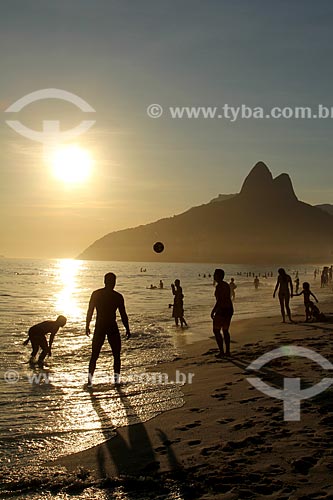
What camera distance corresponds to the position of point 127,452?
546 centimetres

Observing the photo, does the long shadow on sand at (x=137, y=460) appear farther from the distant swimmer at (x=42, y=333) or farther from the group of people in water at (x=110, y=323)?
the distant swimmer at (x=42, y=333)

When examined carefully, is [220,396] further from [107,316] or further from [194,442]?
[107,316]

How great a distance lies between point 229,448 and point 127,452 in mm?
1074

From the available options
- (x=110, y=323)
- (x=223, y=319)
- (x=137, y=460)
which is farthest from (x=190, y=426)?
(x=223, y=319)

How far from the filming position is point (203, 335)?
16781 millimetres

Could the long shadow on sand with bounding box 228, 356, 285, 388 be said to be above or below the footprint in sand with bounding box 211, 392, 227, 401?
above

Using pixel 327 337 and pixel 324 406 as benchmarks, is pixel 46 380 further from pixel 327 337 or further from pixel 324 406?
pixel 327 337

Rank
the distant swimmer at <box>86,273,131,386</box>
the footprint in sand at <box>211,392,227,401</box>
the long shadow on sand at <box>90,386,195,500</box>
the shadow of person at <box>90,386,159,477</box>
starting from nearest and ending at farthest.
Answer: the long shadow on sand at <box>90,386,195,500</box> < the shadow of person at <box>90,386,159,477</box> < the footprint in sand at <box>211,392,227,401</box> < the distant swimmer at <box>86,273,131,386</box>

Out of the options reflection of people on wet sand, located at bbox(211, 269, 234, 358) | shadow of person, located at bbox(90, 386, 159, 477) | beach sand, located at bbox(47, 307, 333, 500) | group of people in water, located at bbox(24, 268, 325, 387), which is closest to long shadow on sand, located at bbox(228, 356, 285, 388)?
beach sand, located at bbox(47, 307, 333, 500)

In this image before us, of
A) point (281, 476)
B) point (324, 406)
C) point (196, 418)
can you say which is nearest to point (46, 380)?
point (196, 418)

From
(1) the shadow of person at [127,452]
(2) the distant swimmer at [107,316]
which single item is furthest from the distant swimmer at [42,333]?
(1) the shadow of person at [127,452]

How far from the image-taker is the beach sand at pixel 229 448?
432 centimetres

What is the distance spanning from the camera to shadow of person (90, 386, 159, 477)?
4.93 meters

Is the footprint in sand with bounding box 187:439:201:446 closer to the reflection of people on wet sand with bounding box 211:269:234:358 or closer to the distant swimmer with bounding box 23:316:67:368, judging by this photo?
the reflection of people on wet sand with bounding box 211:269:234:358
